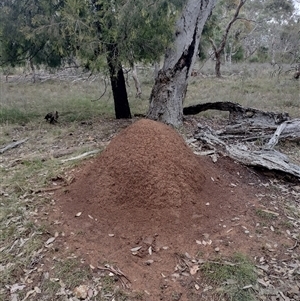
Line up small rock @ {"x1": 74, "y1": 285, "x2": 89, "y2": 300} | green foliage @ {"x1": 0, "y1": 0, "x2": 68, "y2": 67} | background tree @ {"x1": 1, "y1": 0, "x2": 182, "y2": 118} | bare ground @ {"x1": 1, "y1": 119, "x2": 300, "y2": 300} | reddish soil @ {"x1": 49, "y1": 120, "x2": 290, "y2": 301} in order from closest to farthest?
small rock @ {"x1": 74, "y1": 285, "x2": 89, "y2": 300}, bare ground @ {"x1": 1, "y1": 119, "x2": 300, "y2": 300}, reddish soil @ {"x1": 49, "y1": 120, "x2": 290, "y2": 301}, background tree @ {"x1": 1, "y1": 0, "x2": 182, "y2": 118}, green foliage @ {"x1": 0, "y1": 0, "x2": 68, "y2": 67}

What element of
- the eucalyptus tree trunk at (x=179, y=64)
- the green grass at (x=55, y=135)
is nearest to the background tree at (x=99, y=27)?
the eucalyptus tree trunk at (x=179, y=64)

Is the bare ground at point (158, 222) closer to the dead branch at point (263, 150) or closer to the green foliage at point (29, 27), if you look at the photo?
the dead branch at point (263, 150)

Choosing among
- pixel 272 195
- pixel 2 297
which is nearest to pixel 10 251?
pixel 2 297

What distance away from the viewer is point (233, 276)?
2414 millimetres

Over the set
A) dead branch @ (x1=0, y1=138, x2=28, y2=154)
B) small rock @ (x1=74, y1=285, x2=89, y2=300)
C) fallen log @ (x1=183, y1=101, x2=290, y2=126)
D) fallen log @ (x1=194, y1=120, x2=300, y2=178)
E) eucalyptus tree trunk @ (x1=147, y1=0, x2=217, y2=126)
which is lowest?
small rock @ (x1=74, y1=285, x2=89, y2=300)

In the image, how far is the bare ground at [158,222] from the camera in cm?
239

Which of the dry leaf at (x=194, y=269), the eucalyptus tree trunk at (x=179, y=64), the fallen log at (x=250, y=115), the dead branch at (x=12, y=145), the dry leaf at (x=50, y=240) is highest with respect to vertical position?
the eucalyptus tree trunk at (x=179, y=64)

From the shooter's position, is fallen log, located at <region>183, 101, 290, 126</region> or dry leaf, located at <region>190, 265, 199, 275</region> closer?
dry leaf, located at <region>190, 265, 199, 275</region>

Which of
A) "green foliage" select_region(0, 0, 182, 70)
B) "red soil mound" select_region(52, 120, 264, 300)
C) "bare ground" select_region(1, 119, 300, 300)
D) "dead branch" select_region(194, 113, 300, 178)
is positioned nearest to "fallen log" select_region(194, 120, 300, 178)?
"dead branch" select_region(194, 113, 300, 178)

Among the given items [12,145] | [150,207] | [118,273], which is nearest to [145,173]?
[150,207]

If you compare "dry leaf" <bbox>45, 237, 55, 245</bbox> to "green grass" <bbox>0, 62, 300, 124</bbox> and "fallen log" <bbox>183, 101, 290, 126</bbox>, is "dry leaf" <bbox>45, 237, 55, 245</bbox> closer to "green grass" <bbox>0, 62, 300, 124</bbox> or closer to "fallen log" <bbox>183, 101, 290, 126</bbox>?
"fallen log" <bbox>183, 101, 290, 126</bbox>

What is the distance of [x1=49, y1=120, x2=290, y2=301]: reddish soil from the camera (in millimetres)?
2581

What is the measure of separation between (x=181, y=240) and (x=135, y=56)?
13.9 feet

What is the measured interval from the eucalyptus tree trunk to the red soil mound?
8.73 feet
